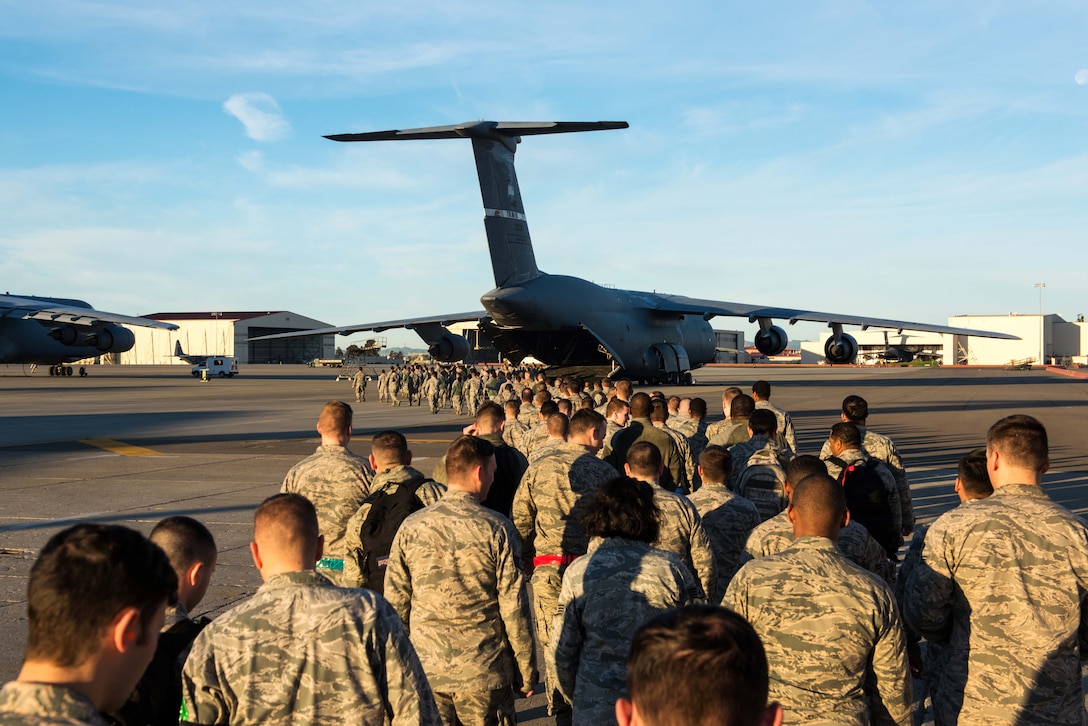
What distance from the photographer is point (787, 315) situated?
114 feet

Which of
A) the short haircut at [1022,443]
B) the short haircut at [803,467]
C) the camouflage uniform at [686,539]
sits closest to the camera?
the short haircut at [1022,443]

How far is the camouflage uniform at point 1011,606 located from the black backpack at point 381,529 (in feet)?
8.55

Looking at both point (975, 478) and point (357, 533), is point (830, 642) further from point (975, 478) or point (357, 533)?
point (357, 533)

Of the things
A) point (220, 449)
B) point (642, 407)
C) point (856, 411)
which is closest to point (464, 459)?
point (856, 411)

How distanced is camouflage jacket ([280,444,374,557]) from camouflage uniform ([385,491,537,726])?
1534 mm

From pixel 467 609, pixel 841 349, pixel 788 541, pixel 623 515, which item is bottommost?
pixel 467 609

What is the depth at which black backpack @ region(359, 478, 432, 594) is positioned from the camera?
16.8 feet

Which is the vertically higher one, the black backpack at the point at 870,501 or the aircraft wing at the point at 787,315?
the aircraft wing at the point at 787,315

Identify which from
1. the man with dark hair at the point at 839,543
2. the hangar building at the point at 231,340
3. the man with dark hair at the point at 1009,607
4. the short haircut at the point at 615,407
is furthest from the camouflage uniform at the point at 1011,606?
the hangar building at the point at 231,340

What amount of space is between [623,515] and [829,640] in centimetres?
97

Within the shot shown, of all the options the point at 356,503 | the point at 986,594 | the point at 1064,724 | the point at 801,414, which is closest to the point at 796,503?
the point at 986,594

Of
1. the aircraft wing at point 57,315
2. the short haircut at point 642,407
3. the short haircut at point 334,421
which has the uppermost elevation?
the aircraft wing at point 57,315

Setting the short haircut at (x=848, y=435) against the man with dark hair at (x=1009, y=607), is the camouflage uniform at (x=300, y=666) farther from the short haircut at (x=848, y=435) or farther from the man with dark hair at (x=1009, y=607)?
the short haircut at (x=848, y=435)

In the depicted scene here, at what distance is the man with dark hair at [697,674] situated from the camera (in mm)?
1950
